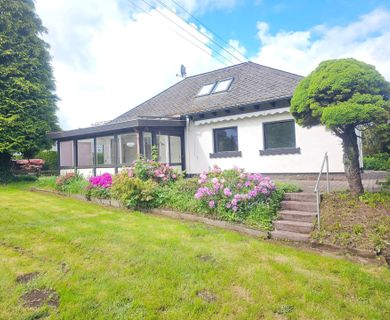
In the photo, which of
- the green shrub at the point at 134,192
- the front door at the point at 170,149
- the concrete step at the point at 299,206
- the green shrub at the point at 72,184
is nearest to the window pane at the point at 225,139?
the front door at the point at 170,149

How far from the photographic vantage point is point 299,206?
18.6 feet

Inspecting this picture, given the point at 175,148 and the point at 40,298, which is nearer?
the point at 40,298

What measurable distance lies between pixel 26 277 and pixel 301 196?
201 inches

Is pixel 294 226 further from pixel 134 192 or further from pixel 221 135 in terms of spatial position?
pixel 221 135

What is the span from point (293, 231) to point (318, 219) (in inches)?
19.0

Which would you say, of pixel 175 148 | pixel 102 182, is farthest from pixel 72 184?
pixel 175 148

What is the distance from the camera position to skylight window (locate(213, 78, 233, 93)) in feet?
43.3

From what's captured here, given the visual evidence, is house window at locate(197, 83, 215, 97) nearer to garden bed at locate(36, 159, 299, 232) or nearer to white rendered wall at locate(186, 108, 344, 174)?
white rendered wall at locate(186, 108, 344, 174)

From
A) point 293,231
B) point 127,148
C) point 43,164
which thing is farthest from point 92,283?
point 43,164

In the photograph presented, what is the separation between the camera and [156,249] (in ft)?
13.8

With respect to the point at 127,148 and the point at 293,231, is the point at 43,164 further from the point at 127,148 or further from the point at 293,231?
the point at 293,231

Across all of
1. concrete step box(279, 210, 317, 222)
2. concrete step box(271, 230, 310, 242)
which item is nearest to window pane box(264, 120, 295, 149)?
concrete step box(279, 210, 317, 222)

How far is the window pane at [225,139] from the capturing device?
1180 cm

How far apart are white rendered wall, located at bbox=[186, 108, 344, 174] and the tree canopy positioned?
25.5 ft
